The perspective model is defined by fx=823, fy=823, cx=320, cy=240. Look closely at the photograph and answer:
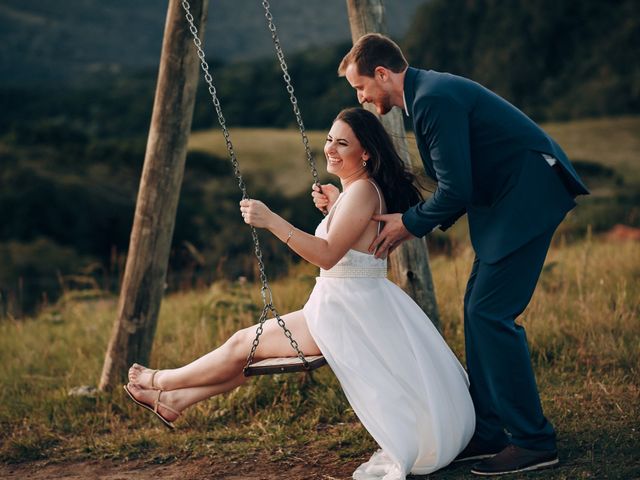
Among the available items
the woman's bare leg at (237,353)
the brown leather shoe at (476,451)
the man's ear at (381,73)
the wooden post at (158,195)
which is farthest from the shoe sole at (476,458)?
the wooden post at (158,195)

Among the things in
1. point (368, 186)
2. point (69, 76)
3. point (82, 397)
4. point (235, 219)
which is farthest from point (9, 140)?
point (368, 186)

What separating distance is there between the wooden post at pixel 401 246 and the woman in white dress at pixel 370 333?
0.89m

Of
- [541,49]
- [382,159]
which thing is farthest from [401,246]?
[541,49]

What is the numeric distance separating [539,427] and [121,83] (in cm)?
3189

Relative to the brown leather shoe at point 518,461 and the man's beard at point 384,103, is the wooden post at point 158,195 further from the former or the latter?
the brown leather shoe at point 518,461

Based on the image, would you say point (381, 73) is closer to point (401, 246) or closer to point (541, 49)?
point (401, 246)

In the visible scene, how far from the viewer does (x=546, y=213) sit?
3564 mm

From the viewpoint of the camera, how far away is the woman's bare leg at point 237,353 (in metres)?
3.96

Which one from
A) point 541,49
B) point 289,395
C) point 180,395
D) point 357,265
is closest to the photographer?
point 357,265

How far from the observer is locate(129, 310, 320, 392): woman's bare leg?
3.96 metres

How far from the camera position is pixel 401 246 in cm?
496

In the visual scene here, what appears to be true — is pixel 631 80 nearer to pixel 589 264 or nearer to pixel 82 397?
pixel 589 264

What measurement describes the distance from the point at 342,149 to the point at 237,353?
112cm

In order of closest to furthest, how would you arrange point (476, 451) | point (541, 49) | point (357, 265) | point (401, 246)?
1. point (357, 265)
2. point (476, 451)
3. point (401, 246)
4. point (541, 49)
